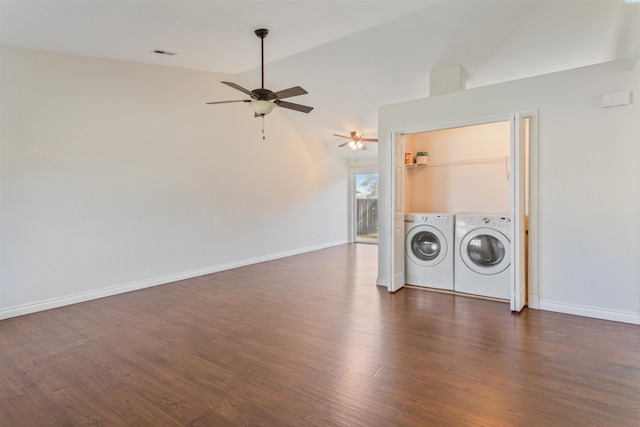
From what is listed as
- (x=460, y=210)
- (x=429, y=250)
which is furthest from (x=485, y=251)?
(x=460, y=210)

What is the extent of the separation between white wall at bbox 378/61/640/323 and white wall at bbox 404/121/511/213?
3.46 feet

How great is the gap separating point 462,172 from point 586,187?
171 cm

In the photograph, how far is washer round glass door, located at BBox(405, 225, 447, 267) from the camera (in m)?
4.04

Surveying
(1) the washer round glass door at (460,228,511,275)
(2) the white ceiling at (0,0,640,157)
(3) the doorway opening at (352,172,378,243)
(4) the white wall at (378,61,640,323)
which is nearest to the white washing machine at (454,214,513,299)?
(1) the washer round glass door at (460,228,511,275)

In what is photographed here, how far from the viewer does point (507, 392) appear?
1.88 meters

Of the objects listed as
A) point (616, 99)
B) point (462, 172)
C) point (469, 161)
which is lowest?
point (462, 172)

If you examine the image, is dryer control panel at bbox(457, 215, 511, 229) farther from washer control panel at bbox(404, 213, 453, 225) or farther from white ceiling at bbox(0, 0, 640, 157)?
white ceiling at bbox(0, 0, 640, 157)

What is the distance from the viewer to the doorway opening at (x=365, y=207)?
904 centimetres

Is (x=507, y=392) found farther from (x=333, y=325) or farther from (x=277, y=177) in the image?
(x=277, y=177)

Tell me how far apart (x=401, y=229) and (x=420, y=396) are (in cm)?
256

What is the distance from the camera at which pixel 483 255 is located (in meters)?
3.79

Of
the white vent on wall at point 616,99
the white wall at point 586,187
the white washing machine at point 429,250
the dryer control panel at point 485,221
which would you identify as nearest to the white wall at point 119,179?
the white washing machine at point 429,250

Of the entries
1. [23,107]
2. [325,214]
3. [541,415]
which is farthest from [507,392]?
[325,214]

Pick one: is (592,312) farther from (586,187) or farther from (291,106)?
(291,106)
